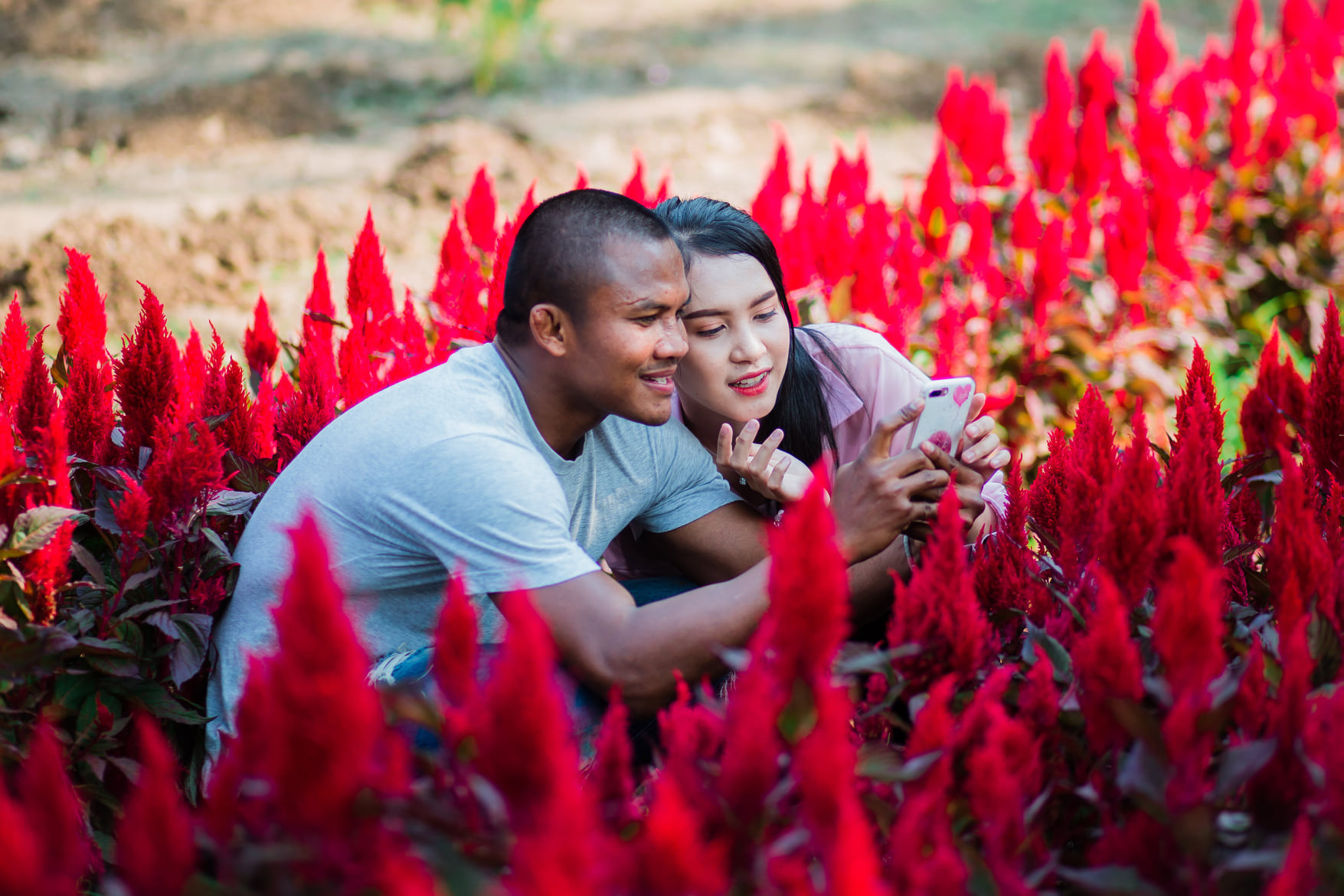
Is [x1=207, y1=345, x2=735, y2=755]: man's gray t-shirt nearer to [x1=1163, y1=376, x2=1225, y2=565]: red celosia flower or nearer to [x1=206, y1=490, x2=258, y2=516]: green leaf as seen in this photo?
[x1=206, y1=490, x2=258, y2=516]: green leaf

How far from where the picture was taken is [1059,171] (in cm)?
448

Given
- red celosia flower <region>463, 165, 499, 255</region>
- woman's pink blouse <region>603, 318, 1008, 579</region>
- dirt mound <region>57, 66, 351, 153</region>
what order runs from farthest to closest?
dirt mound <region>57, 66, 351, 153</region>, red celosia flower <region>463, 165, 499, 255</region>, woman's pink blouse <region>603, 318, 1008, 579</region>

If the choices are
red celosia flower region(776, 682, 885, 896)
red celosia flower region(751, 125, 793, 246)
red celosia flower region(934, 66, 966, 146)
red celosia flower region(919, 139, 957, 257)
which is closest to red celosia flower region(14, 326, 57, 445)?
red celosia flower region(776, 682, 885, 896)

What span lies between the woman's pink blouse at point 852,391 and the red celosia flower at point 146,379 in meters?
1.05

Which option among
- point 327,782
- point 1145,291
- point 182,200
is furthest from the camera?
point 182,200

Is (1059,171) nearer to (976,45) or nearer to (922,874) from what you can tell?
(922,874)

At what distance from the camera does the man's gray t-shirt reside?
190cm

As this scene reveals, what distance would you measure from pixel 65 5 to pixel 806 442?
11154 millimetres

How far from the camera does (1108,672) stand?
4.24ft

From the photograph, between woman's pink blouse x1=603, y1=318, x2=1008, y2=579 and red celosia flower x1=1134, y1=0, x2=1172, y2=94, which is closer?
woman's pink blouse x1=603, y1=318, x2=1008, y2=579

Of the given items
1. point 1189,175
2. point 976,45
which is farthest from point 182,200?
point 976,45

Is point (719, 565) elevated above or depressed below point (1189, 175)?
below

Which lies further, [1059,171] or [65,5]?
[65,5]

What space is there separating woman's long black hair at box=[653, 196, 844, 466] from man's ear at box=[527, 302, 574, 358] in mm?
478
